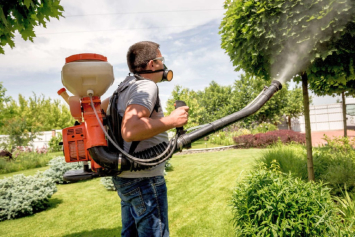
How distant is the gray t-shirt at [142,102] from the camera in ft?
4.91

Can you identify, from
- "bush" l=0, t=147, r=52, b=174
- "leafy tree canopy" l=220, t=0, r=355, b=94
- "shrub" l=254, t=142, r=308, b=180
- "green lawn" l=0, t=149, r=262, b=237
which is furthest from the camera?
"bush" l=0, t=147, r=52, b=174

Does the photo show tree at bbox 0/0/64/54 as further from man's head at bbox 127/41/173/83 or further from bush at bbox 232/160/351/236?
bush at bbox 232/160/351/236

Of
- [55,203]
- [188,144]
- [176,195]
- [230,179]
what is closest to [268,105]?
[230,179]

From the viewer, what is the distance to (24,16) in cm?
238

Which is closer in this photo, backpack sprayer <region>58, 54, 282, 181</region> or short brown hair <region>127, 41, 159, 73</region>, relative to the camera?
backpack sprayer <region>58, 54, 282, 181</region>

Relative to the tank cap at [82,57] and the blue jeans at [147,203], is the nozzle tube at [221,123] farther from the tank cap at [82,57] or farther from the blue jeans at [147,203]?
the tank cap at [82,57]

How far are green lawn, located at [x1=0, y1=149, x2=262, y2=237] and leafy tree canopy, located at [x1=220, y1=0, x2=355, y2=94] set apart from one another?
2.40 m

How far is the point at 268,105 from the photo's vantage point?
23.2 m

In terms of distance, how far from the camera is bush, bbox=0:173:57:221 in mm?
5062

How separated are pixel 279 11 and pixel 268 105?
2121 centimetres

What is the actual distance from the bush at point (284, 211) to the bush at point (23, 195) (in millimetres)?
4693

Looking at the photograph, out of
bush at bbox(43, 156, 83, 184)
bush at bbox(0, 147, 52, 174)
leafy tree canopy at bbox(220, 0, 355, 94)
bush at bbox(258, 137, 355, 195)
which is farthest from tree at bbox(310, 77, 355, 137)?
bush at bbox(0, 147, 52, 174)

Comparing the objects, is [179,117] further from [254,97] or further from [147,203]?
[254,97]

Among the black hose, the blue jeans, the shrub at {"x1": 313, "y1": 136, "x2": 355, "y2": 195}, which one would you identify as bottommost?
the shrub at {"x1": 313, "y1": 136, "x2": 355, "y2": 195}
